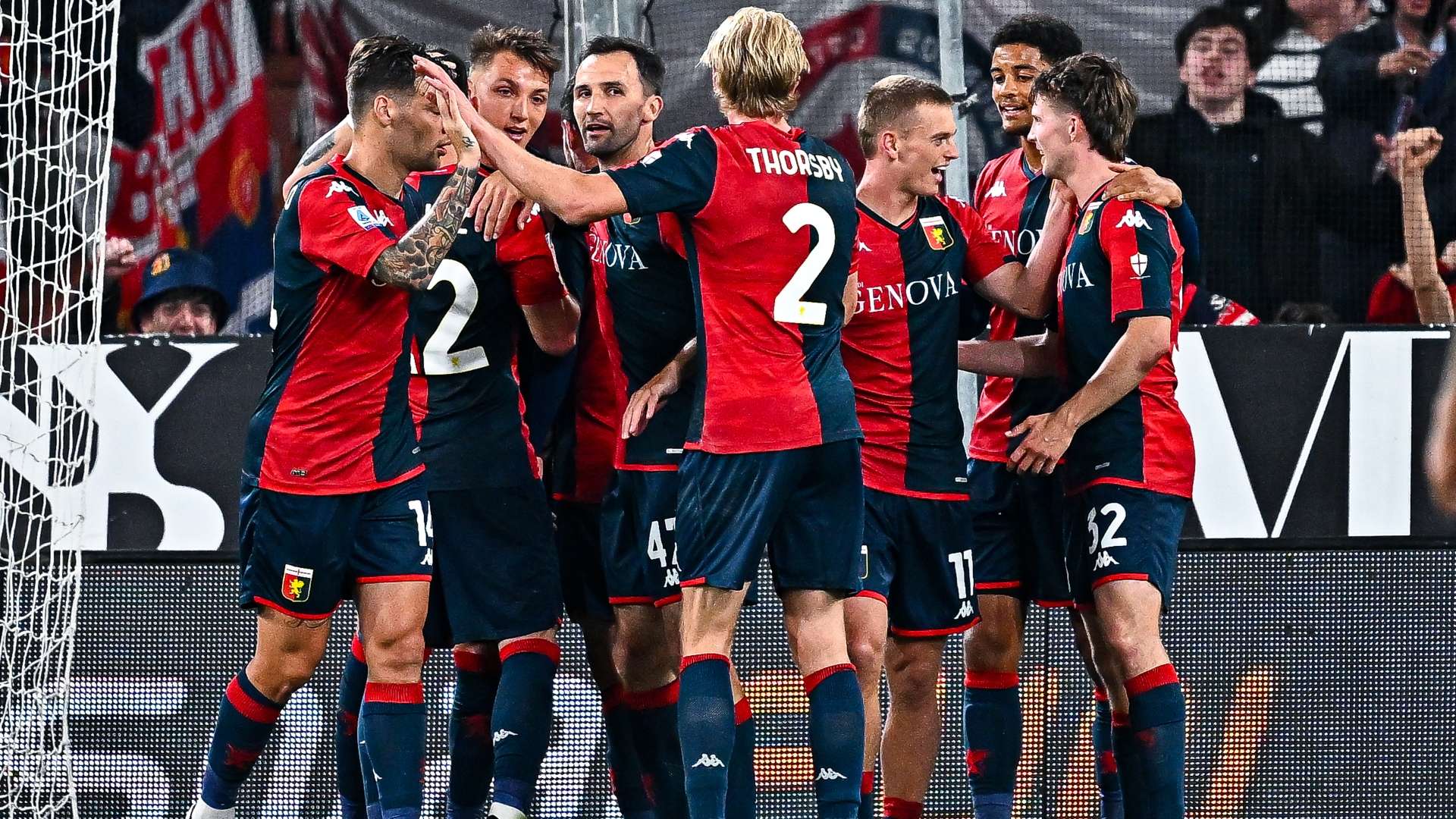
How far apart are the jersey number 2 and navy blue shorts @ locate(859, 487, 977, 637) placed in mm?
1212

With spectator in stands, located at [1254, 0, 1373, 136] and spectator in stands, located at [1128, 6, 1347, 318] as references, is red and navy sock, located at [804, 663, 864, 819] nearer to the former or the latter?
spectator in stands, located at [1128, 6, 1347, 318]

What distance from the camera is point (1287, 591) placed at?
5.85 m

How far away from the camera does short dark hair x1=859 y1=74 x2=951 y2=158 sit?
4.80 metres

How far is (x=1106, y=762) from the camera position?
208 inches

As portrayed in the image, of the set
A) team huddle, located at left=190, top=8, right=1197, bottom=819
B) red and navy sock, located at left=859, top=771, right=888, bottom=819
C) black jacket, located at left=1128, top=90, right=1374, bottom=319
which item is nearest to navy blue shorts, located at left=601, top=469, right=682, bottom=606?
team huddle, located at left=190, top=8, right=1197, bottom=819

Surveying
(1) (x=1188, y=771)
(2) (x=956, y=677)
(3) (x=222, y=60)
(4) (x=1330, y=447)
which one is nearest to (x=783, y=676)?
(2) (x=956, y=677)

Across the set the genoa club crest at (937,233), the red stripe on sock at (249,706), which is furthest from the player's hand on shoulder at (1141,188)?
the red stripe on sock at (249,706)

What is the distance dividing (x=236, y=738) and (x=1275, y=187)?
4.06m

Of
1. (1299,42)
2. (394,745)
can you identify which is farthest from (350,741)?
(1299,42)

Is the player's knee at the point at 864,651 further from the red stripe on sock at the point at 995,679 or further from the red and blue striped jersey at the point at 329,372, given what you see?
the red and blue striped jersey at the point at 329,372

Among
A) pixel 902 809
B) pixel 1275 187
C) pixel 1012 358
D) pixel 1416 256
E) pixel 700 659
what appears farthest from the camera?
pixel 1275 187

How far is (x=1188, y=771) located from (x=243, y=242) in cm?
387

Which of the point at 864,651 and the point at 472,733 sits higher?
the point at 864,651

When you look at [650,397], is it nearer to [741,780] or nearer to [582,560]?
[582,560]
